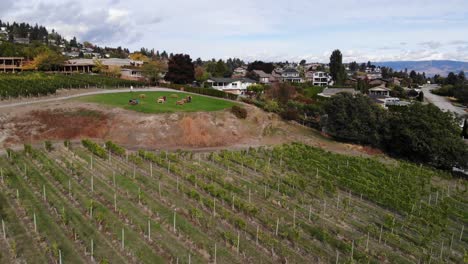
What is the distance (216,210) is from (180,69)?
161 ft

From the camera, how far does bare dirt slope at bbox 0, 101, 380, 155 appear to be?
1267 inches

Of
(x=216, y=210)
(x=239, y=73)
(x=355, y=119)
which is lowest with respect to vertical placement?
(x=216, y=210)

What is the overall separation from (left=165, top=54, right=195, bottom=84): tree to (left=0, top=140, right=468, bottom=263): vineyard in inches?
1461

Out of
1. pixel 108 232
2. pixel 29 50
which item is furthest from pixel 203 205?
pixel 29 50

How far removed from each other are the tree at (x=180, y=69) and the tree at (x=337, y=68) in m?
42.3

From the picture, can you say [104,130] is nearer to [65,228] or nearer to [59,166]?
[59,166]

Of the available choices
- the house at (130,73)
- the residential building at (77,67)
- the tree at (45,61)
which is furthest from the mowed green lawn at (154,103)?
the residential building at (77,67)

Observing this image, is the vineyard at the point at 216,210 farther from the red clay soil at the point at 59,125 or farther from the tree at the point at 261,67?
the tree at the point at 261,67

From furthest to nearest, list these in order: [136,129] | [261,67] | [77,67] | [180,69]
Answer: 1. [261,67]
2. [77,67]
3. [180,69]
4. [136,129]

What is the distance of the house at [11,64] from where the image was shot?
242ft

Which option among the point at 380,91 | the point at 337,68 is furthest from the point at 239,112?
the point at 337,68

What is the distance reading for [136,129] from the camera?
34.2m

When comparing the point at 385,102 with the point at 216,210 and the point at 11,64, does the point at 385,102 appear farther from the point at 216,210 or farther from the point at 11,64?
the point at 11,64

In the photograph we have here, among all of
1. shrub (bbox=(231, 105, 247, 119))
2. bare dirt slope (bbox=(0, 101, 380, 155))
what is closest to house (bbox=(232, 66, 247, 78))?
shrub (bbox=(231, 105, 247, 119))
